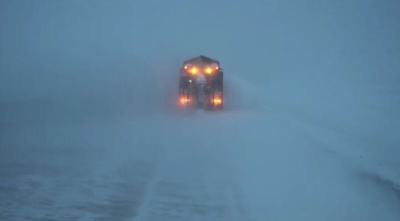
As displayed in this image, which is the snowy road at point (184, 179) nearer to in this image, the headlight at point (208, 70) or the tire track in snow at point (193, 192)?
the tire track in snow at point (193, 192)

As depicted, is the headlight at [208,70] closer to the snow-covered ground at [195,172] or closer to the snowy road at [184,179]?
the snow-covered ground at [195,172]

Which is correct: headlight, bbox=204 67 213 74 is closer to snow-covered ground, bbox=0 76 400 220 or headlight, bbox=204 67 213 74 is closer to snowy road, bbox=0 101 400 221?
snow-covered ground, bbox=0 76 400 220

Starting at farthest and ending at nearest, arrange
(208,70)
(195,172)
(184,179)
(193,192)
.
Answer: (208,70), (195,172), (184,179), (193,192)

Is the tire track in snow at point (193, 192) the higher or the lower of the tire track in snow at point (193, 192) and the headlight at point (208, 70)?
the lower

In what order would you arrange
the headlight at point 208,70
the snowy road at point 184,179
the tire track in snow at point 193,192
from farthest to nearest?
1. the headlight at point 208,70
2. the snowy road at point 184,179
3. the tire track in snow at point 193,192

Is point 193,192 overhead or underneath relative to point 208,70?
underneath

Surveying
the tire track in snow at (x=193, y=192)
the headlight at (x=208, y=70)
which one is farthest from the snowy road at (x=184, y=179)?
the headlight at (x=208, y=70)

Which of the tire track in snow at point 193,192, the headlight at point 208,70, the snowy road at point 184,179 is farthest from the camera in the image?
the headlight at point 208,70

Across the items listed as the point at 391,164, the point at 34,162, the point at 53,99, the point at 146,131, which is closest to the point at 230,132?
the point at 146,131

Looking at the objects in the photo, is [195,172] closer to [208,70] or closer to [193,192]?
[193,192]

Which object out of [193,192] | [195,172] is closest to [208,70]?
[195,172]

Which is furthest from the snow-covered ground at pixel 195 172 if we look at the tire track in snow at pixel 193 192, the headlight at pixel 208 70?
the headlight at pixel 208 70

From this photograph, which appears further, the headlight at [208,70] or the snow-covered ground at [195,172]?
the headlight at [208,70]

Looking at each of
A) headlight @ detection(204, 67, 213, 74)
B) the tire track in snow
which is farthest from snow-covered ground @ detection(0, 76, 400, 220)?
headlight @ detection(204, 67, 213, 74)
